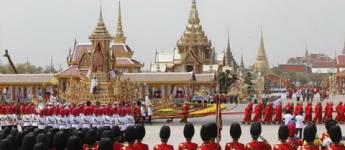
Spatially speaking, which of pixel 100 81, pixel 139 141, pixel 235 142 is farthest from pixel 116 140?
pixel 100 81

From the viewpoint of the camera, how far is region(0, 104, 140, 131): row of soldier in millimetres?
23359

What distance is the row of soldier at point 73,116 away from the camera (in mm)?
23359

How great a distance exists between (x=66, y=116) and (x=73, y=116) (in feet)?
0.77

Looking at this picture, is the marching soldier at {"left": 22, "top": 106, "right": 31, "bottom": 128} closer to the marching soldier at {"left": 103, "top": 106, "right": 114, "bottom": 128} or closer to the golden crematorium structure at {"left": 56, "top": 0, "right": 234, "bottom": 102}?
the marching soldier at {"left": 103, "top": 106, "right": 114, "bottom": 128}

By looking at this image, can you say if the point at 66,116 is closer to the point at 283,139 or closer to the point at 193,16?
the point at 283,139

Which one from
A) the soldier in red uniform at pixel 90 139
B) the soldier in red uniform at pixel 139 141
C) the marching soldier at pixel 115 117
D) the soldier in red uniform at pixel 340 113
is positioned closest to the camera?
the soldier in red uniform at pixel 139 141

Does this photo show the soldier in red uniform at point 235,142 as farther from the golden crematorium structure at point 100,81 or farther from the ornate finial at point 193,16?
the ornate finial at point 193,16

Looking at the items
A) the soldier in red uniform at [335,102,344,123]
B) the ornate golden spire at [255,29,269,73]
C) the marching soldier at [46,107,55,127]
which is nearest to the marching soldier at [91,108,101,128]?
the marching soldier at [46,107,55,127]

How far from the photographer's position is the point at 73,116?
77.2 ft

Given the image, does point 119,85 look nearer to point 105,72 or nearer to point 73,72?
point 105,72

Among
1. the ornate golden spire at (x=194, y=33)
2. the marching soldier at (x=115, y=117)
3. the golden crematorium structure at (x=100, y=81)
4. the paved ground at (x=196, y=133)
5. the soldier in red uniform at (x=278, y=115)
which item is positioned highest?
the ornate golden spire at (x=194, y=33)

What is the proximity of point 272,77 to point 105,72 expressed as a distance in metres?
102

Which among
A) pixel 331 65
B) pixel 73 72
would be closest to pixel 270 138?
pixel 73 72

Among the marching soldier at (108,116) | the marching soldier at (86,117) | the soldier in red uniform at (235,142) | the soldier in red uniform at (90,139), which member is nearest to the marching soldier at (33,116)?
the marching soldier at (86,117)
